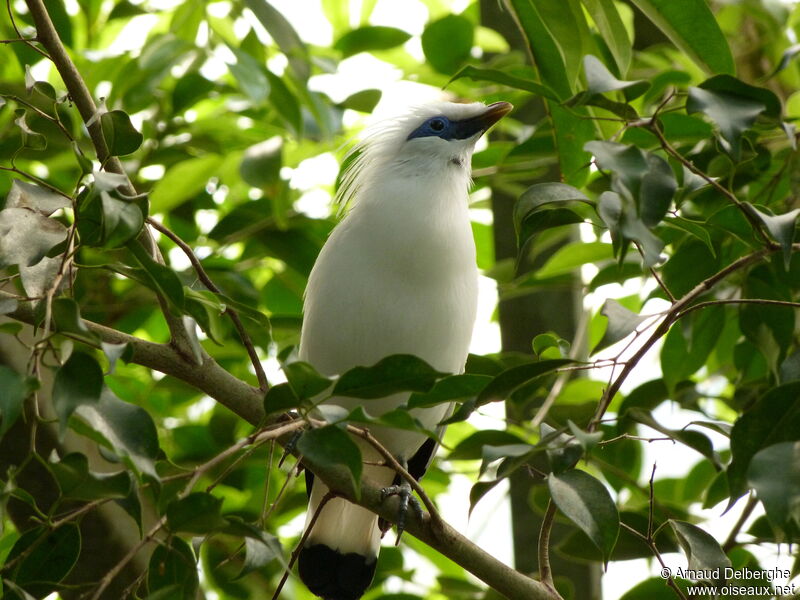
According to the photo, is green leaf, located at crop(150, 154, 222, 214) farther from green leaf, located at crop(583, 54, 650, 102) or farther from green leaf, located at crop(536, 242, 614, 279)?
green leaf, located at crop(583, 54, 650, 102)

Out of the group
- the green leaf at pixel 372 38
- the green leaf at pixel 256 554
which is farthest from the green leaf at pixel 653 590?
the green leaf at pixel 372 38

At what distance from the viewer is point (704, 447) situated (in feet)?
5.26

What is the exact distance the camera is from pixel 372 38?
3062 mm

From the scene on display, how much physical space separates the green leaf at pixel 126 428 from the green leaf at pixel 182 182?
5.58ft

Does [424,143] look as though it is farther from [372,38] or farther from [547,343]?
[547,343]

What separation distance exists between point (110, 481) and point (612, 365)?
2.57ft

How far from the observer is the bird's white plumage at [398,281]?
2498 mm

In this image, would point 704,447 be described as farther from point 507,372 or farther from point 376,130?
point 376,130

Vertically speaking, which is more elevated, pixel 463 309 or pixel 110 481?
pixel 110 481

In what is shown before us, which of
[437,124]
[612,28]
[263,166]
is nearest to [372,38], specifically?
[437,124]

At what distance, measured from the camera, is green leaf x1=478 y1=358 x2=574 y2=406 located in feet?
4.64

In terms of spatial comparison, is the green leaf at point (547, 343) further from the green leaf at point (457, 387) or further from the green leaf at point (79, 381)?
the green leaf at point (79, 381)

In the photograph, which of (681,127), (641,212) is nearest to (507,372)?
(641,212)

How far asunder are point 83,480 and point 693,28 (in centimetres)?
132
